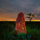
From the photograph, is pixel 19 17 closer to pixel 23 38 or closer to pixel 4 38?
pixel 23 38

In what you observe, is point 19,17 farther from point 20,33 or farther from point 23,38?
point 23,38

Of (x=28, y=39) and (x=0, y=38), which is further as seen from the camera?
(x=0, y=38)

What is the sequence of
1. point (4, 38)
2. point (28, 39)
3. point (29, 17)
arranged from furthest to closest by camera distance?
point (29, 17) → point (4, 38) → point (28, 39)

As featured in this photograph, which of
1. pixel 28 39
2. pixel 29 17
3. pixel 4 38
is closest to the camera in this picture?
pixel 28 39

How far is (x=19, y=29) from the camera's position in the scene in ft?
10.6

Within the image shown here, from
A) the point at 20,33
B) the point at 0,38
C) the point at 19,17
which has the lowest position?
the point at 0,38

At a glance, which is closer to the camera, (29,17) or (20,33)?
(20,33)

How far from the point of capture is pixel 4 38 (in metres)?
3.29

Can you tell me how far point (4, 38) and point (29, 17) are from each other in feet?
7.53

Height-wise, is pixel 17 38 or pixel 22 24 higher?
pixel 22 24

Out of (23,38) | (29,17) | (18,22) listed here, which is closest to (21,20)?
(18,22)

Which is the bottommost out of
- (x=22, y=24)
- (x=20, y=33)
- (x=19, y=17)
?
(x=20, y=33)

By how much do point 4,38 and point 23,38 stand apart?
0.82m

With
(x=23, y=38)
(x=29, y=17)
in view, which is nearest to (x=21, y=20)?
(x=23, y=38)
